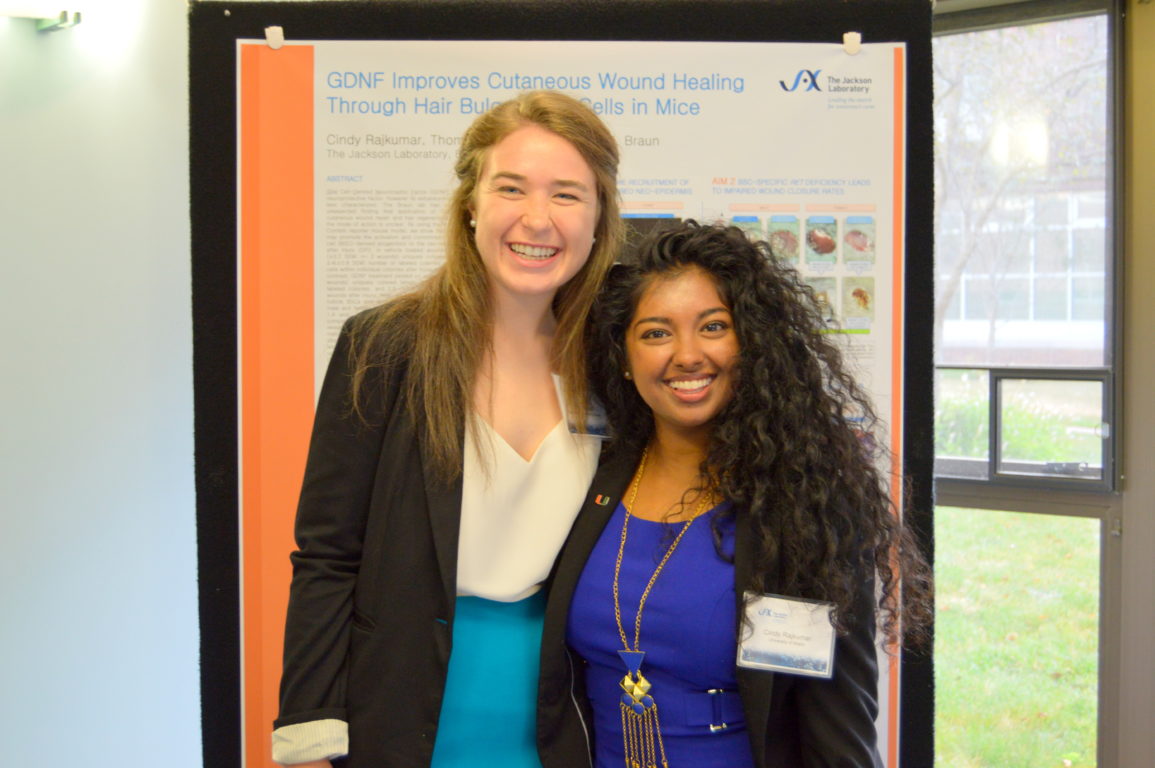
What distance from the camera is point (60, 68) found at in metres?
2.82

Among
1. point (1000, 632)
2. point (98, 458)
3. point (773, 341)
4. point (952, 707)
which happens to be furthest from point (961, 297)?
point (98, 458)

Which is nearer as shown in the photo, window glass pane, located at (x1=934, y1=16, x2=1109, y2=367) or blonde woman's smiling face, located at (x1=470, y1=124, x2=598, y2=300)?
blonde woman's smiling face, located at (x1=470, y1=124, x2=598, y2=300)

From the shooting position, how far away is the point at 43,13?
2715 mm

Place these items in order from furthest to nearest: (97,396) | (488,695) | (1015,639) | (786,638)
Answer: (1015,639)
(97,396)
(488,695)
(786,638)

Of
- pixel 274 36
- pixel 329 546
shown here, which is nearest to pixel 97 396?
pixel 274 36

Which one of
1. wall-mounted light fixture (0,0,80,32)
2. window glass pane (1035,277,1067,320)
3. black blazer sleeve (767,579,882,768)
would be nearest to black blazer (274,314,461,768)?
black blazer sleeve (767,579,882,768)

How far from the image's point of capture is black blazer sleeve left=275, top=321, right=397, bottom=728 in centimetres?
151

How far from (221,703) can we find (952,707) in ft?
9.62

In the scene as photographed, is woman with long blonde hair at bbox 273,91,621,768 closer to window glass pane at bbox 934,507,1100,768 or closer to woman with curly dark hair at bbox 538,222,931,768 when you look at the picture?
woman with curly dark hair at bbox 538,222,931,768

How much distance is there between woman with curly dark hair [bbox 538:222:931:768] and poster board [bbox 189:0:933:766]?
0.56 meters

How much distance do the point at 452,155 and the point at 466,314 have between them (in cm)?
64

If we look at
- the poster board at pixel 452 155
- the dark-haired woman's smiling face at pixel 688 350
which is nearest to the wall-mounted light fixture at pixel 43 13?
the poster board at pixel 452 155

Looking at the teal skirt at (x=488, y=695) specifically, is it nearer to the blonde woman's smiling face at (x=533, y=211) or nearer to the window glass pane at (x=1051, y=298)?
the blonde woman's smiling face at (x=533, y=211)

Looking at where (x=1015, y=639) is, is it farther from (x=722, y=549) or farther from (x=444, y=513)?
(x=444, y=513)
